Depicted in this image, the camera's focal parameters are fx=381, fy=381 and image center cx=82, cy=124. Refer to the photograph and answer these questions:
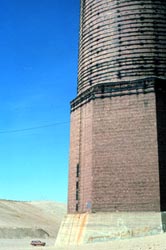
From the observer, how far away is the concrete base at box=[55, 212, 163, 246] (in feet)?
46.9

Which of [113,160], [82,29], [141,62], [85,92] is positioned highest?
[82,29]

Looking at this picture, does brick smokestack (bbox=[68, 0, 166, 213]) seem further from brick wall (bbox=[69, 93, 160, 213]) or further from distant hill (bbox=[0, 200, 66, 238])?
distant hill (bbox=[0, 200, 66, 238])

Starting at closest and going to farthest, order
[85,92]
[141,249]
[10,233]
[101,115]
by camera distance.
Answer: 1. [141,249]
2. [101,115]
3. [85,92]
4. [10,233]

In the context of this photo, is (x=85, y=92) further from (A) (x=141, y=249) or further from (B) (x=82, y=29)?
(A) (x=141, y=249)

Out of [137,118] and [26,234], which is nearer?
[137,118]

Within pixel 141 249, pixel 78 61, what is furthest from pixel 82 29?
pixel 141 249

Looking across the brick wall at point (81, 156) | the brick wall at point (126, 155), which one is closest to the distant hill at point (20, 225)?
the brick wall at point (81, 156)

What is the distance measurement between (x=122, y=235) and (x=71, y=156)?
4906 mm

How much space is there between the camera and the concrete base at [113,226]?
14.3 meters

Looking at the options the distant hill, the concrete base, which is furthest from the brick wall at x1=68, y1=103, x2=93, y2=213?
the distant hill

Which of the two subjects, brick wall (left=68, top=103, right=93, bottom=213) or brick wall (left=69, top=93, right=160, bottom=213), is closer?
brick wall (left=69, top=93, right=160, bottom=213)

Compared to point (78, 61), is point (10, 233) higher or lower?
lower

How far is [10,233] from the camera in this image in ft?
139

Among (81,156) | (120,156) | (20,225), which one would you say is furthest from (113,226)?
(20,225)
